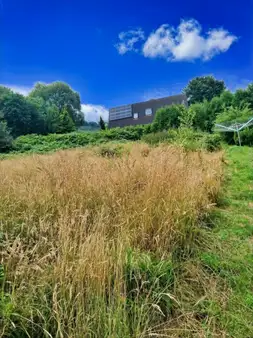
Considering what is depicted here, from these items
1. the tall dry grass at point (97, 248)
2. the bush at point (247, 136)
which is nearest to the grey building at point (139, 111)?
the bush at point (247, 136)

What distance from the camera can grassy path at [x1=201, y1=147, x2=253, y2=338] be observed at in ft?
5.53

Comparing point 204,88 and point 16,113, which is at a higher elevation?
point 204,88

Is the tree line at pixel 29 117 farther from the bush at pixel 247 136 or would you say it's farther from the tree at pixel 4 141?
the bush at pixel 247 136

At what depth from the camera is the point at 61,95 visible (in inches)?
1647

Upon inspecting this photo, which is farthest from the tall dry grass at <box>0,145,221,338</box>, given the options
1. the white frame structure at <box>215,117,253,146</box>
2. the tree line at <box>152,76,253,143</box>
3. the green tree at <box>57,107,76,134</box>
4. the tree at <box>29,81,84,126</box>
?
the tree at <box>29,81,84,126</box>

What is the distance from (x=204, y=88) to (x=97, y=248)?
39618 millimetres

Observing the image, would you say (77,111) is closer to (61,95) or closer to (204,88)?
(61,95)

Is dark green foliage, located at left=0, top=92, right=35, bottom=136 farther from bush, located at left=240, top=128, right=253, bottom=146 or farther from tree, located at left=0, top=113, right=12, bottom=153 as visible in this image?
bush, located at left=240, top=128, right=253, bottom=146

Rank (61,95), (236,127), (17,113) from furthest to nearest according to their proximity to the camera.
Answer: (61,95)
(17,113)
(236,127)

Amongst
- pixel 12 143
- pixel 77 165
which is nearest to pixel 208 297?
pixel 77 165

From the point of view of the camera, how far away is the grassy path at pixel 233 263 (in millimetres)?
1686

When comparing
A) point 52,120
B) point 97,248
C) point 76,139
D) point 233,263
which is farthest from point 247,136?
point 52,120

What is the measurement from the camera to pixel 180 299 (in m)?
1.81

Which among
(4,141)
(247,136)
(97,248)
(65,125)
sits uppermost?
(65,125)
